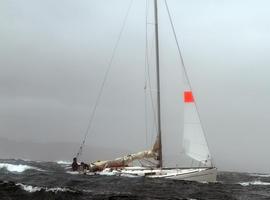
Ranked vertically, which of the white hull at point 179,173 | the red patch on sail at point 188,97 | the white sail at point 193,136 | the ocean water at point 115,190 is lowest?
the ocean water at point 115,190

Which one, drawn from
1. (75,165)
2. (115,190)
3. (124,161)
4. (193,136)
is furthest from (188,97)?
(115,190)

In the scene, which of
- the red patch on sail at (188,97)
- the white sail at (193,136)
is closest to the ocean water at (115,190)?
the white sail at (193,136)

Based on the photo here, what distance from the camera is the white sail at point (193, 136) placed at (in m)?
51.1

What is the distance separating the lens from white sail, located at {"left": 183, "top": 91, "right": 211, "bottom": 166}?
168ft

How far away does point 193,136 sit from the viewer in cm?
5141

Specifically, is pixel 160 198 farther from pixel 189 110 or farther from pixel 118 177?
pixel 189 110

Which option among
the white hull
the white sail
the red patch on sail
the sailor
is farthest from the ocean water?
the red patch on sail

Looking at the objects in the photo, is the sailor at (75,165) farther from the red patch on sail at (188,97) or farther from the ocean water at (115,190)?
the red patch on sail at (188,97)

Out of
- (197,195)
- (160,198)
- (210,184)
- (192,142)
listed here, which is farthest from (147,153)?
(160,198)

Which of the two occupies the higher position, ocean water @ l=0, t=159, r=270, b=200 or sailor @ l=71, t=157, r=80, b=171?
sailor @ l=71, t=157, r=80, b=171

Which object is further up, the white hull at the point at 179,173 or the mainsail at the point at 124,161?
the mainsail at the point at 124,161

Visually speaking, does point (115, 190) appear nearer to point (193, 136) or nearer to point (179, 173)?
point (179, 173)

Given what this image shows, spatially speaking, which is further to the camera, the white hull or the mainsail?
the mainsail

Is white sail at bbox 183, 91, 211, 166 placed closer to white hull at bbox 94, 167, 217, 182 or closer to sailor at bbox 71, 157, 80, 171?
white hull at bbox 94, 167, 217, 182
